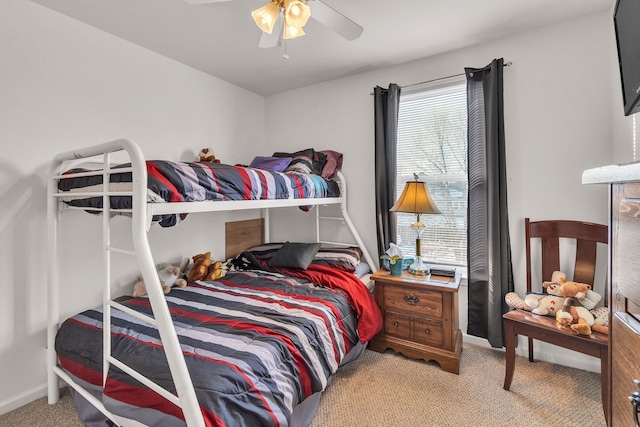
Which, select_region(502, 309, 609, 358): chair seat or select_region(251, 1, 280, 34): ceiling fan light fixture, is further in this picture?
select_region(502, 309, 609, 358): chair seat

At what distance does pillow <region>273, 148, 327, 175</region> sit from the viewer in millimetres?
2760

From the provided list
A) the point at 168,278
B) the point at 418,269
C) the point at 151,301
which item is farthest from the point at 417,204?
the point at 168,278

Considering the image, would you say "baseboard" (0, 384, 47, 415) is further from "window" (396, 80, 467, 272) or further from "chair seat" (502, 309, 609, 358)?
"chair seat" (502, 309, 609, 358)

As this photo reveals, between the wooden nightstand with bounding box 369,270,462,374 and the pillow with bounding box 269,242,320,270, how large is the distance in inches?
23.6

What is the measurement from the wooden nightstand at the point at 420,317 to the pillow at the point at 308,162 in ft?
3.71

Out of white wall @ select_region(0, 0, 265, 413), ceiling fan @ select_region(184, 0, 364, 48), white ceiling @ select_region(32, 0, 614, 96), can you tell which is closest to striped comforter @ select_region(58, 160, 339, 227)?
white wall @ select_region(0, 0, 265, 413)

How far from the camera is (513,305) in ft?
6.86

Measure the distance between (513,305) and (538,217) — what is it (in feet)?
2.25

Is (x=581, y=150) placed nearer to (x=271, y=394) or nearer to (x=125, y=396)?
(x=271, y=394)

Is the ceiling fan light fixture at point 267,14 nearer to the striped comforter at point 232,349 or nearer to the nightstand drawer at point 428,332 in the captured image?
the striped comforter at point 232,349

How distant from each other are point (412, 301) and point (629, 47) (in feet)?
5.82

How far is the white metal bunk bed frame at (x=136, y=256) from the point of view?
3.67ft

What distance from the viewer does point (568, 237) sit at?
208 cm

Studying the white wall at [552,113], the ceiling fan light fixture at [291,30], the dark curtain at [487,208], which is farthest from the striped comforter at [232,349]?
the ceiling fan light fixture at [291,30]
